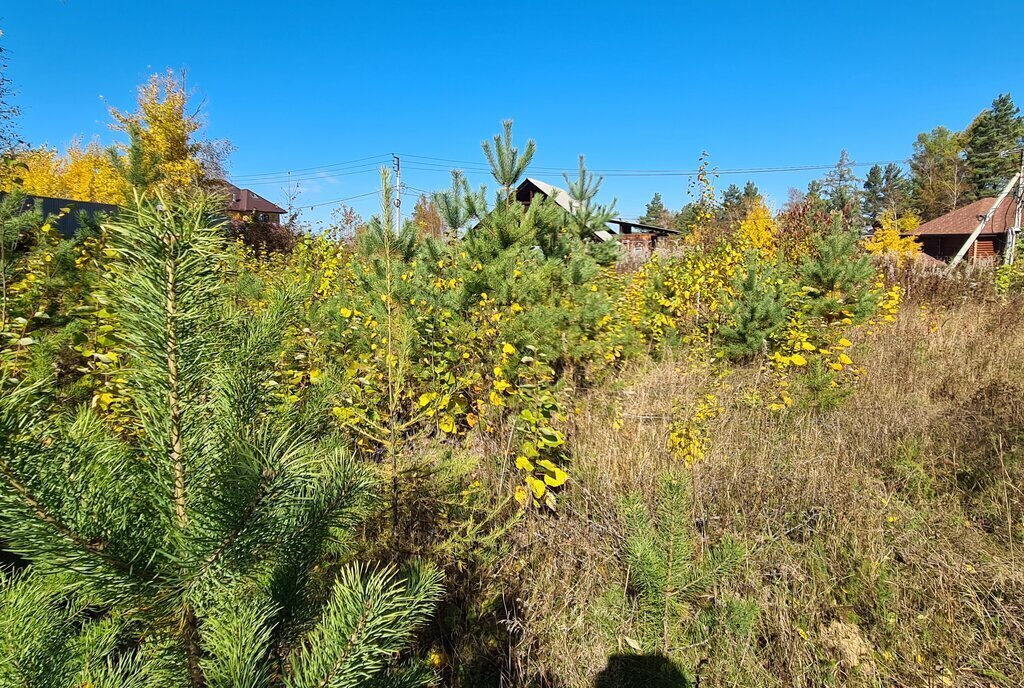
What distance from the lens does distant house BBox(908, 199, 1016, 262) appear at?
75.9 ft

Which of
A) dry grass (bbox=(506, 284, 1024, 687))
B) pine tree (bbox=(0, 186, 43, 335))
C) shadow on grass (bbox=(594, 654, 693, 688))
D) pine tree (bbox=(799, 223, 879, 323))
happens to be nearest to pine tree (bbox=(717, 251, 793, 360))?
pine tree (bbox=(799, 223, 879, 323))

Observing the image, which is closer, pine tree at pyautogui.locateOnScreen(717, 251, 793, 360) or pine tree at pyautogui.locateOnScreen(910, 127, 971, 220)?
pine tree at pyautogui.locateOnScreen(717, 251, 793, 360)

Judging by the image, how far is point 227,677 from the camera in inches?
24.3

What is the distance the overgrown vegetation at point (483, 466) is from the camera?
2.13 ft

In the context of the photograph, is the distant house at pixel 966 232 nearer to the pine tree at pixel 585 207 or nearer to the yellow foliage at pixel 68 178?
the pine tree at pixel 585 207

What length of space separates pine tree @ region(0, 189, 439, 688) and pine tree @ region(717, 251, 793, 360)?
4.75 m

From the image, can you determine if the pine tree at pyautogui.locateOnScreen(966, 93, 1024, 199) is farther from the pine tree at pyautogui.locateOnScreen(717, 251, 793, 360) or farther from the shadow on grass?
the shadow on grass

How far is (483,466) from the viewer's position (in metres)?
2.65

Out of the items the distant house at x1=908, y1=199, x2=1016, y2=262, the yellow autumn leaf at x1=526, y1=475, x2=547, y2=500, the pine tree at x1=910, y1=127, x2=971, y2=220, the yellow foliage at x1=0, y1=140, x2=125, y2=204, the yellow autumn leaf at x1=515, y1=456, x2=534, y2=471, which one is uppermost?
the pine tree at x1=910, y1=127, x2=971, y2=220

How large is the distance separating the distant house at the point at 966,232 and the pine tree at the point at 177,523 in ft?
100

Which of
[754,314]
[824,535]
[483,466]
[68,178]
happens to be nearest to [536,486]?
[483,466]

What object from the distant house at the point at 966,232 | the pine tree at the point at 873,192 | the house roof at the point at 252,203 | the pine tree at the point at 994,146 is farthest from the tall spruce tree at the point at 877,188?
the house roof at the point at 252,203

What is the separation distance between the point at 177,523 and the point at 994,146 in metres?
58.2

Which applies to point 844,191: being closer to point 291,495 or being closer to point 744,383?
point 744,383
